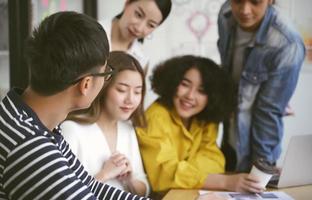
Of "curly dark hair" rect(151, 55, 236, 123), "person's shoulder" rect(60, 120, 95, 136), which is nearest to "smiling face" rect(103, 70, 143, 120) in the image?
"person's shoulder" rect(60, 120, 95, 136)

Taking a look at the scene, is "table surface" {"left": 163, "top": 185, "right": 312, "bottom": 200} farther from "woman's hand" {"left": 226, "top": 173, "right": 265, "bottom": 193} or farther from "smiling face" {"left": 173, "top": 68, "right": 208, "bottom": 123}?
"smiling face" {"left": 173, "top": 68, "right": 208, "bottom": 123}

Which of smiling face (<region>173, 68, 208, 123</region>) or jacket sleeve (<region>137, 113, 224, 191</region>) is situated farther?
smiling face (<region>173, 68, 208, 123</region>)

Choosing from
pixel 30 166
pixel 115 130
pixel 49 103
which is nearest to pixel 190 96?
pixel 115 130

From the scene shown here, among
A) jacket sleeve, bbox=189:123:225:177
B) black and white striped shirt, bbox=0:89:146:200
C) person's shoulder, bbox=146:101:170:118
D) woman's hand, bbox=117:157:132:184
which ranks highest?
black and white striped shirt, bbox=0:89:146:200

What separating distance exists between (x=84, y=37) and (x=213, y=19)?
43.3 inches

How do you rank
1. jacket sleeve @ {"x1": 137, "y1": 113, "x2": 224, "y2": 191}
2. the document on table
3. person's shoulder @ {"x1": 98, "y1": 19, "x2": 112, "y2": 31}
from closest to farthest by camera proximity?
the document on table < jacket sleeve @ {"x1": 137, "y1": 113, "x2": 224, "y2": 191} < person's shoulder @ {"x1": 98, "y1": 19, "x2": 112, "y2": 31}

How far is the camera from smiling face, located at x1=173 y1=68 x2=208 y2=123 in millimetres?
1857

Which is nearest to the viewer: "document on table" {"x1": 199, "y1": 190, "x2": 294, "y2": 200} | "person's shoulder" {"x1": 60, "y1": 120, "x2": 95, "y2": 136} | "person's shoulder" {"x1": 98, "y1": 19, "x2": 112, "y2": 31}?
"document on table" {"x1": 199, "y1": 190, "x2": 294, "y2": 200}

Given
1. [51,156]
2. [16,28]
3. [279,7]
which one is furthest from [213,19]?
[51,156]

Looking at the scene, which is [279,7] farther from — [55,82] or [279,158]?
[55,82]

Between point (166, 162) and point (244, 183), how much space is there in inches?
13.1

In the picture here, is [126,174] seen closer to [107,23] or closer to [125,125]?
[125,125]

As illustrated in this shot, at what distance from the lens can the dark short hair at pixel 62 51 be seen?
3.14 ft

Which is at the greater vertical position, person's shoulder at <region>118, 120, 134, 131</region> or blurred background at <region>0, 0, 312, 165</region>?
blurred background at <region>0, 0, 312, 165</region>
